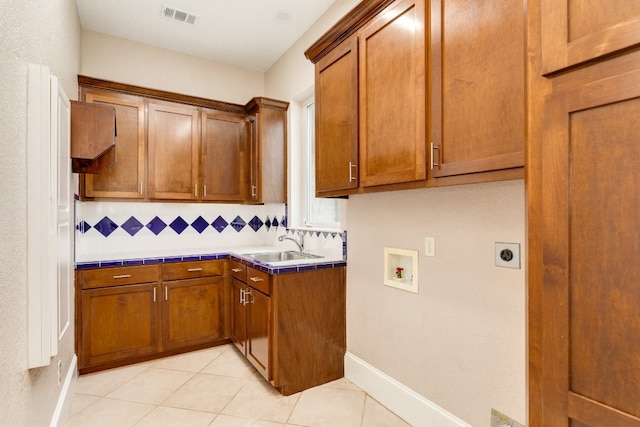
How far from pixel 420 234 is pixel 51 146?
184 cm

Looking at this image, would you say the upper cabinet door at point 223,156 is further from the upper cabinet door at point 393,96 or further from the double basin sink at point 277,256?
the upper cabinet door at point 393,96

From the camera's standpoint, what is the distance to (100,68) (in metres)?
3.23

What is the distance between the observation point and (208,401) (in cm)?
228

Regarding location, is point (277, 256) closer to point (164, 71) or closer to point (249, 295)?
point (249, 295)

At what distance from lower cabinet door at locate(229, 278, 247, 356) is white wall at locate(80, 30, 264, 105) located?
7.05ft

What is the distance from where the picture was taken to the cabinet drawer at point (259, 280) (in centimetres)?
239

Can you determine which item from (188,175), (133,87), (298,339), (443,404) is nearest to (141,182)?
(188,175)

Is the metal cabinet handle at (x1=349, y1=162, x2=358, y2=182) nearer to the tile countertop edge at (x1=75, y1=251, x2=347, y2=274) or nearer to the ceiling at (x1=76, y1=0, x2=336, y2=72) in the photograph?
the tile countertop edge at (x1=75, y1=251, x2=347, y2=274)

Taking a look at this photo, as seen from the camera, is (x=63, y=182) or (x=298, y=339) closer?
(x=63, y=182)

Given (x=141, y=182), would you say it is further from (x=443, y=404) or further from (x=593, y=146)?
(x=593, y=146)

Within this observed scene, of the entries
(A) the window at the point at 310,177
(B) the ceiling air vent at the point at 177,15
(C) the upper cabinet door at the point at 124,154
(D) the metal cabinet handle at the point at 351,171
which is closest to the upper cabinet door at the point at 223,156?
(C) the upper cabinet door at the point at 124,154

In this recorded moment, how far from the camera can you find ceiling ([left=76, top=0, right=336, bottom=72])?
9.22 ft

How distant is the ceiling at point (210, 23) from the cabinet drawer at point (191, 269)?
2170 millimetres

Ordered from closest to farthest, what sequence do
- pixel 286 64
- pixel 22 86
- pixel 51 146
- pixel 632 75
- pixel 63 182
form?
pixel 632 75 → pixel 22 86 → pixel 51 146 → pixel 63 182 → pixel 286 64
